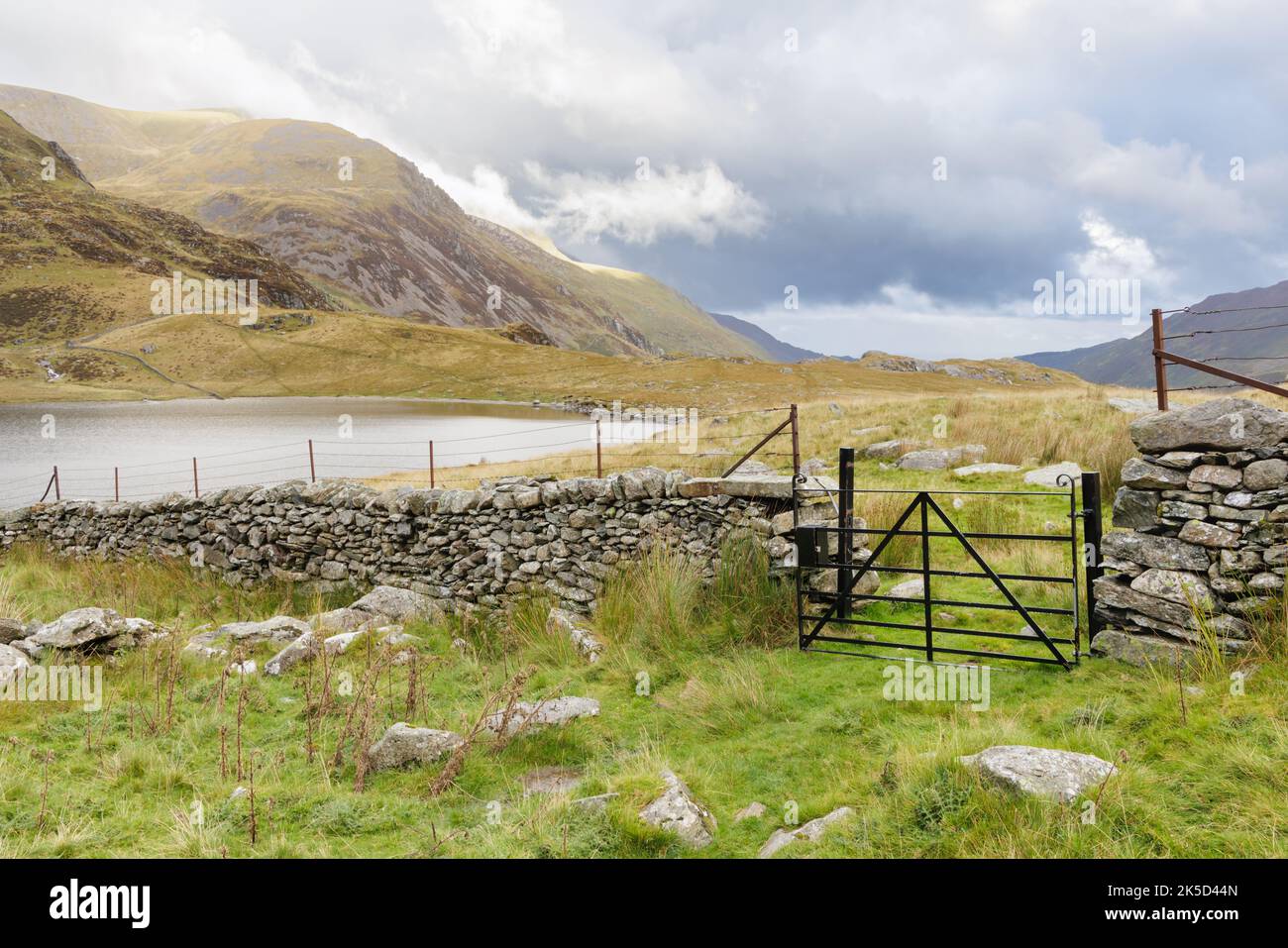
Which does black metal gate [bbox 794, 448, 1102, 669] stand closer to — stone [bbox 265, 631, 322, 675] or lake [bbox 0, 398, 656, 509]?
stone [bbox 265, 631, 322, 675]

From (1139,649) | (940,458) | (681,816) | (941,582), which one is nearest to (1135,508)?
(1139,649)

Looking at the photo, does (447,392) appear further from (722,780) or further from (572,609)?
(722,780)

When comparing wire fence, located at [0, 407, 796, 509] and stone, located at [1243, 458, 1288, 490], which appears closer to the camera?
stone, located at [1243, 458, 1288, 490]

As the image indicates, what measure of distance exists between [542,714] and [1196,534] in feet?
19.0

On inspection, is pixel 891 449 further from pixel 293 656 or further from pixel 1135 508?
pixel 293 656

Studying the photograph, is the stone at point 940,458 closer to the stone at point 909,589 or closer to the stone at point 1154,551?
the stone at point 909,589

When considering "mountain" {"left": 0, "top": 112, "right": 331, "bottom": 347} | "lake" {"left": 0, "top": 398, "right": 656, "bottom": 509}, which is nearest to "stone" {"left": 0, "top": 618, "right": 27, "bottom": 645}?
"lake" {"left": 0, "top": 398, "right": 656, "bottom": 509}

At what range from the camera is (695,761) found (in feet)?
17.5

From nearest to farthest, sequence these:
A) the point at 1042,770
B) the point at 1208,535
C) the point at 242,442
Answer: the point at 1042,770
the point at 1208,535
the point at 242,442

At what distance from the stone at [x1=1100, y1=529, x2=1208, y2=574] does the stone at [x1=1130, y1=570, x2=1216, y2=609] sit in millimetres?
70

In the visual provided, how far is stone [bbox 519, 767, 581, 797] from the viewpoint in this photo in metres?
4.87

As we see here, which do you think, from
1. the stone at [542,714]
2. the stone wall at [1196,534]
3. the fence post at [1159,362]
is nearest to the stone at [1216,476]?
the stone wall at [1196,534]
